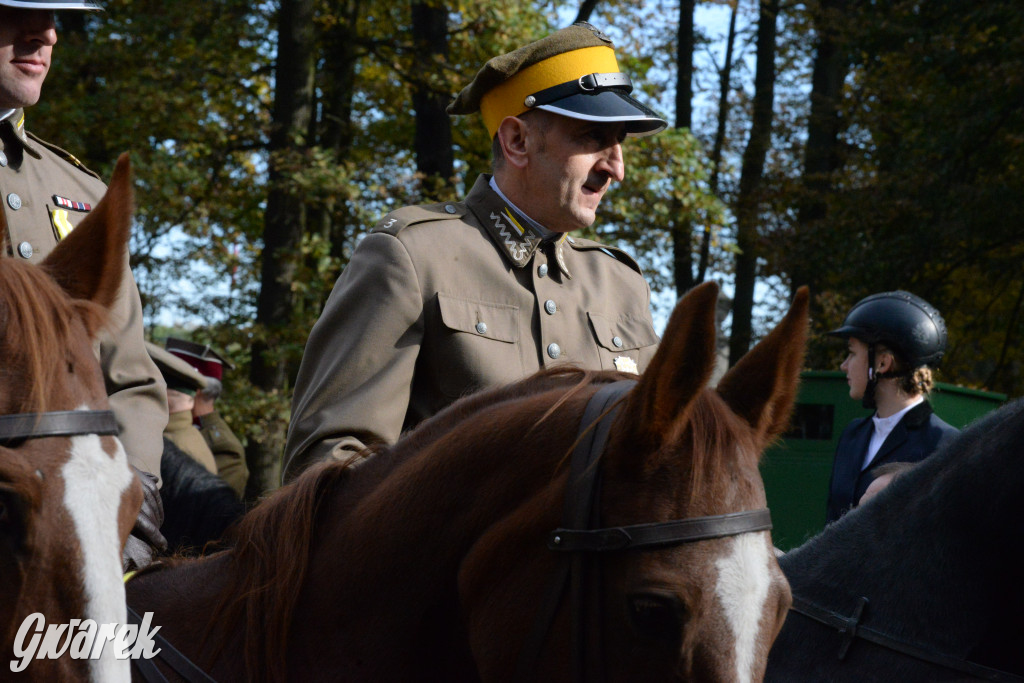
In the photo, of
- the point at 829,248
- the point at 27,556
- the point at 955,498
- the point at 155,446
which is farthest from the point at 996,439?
the point at 829,248

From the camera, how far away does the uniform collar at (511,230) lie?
3.13 metres

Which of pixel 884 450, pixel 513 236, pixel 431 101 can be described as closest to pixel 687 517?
pixel 513 236

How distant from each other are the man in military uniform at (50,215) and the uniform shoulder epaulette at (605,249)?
1.35 meters

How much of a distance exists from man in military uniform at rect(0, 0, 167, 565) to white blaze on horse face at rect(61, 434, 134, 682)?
0.63m

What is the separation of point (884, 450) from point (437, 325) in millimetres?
3247

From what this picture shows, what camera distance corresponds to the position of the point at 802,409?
10.2 metres

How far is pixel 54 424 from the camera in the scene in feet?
5.76

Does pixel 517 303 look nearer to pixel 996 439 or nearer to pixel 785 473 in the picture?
pixel 996 439

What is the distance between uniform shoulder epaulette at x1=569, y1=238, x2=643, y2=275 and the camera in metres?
3.48

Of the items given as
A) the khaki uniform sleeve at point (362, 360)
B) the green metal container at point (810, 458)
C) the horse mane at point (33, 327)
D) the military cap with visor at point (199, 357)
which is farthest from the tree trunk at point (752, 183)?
the horse mane at point (33, 327)

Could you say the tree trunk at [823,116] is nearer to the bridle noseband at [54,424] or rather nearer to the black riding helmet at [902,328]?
the black riding helmet at [902,328]

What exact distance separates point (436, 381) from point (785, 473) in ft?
24.7

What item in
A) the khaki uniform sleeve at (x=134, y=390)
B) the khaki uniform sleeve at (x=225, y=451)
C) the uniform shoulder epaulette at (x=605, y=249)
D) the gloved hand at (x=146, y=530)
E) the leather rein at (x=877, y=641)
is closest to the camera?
Answer: the gloved hand at (x=146, y=530)
